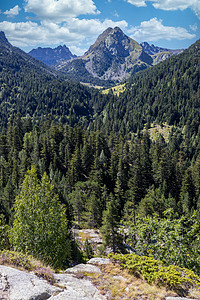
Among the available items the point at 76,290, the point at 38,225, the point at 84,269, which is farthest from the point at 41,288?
the point at 38,225

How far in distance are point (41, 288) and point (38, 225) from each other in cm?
844

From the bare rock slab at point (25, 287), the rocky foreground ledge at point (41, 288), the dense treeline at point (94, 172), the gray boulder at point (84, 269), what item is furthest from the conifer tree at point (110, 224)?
the bare rock slab at point (25, 287)

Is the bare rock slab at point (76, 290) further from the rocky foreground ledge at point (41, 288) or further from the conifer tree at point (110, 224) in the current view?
the conifer tree at point (110, 224)

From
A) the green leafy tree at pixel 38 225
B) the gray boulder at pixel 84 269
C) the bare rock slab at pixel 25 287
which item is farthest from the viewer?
the green leafy tree at pixel 38 225

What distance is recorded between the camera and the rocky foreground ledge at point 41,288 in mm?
7992

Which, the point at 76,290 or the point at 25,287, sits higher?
the point at 25,287

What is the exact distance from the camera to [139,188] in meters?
80.2

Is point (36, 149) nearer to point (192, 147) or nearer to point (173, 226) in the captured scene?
point (173, 226)

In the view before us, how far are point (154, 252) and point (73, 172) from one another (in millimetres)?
73719

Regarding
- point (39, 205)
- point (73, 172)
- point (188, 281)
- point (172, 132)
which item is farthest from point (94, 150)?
point (172, 132)


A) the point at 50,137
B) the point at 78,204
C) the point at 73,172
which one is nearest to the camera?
the point at 78,204

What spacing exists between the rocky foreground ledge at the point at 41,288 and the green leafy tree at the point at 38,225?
5384 millimetres

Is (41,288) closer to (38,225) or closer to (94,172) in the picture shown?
(38,225)

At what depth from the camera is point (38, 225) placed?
54.5 feet
